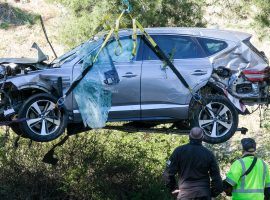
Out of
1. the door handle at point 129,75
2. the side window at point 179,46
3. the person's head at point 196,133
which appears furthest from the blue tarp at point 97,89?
the person's head at point 196,133

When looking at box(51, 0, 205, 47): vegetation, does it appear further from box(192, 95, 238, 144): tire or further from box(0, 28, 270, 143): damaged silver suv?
box(192, 95, 238, 144): tire

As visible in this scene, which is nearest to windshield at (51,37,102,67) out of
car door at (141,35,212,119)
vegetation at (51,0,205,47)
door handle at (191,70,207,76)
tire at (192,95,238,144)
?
car door at (141,35,212,119)

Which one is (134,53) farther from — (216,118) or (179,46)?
(216,118)

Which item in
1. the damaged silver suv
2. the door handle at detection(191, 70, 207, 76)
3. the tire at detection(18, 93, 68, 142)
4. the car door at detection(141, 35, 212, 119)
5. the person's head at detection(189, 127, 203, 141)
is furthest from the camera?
the door handle at detection(191, 70, 207, 76)

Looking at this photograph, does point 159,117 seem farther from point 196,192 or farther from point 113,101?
point 196,192

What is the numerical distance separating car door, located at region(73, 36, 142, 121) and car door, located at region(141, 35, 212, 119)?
12 centimetres

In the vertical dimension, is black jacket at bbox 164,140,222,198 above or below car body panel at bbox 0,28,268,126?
below

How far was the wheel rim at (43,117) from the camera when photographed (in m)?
9.55

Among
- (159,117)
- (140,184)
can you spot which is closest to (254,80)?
(159,117)

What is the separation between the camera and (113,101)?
32.2 ft

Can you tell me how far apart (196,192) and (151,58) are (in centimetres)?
250

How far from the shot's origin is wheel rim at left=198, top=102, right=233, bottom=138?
33.3ft

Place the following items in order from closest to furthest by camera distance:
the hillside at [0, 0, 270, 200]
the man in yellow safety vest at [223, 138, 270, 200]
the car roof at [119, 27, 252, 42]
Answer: the man in yellow safety vest at [223, 138, 270, 200] < the car roof at [119, 27, 252, 42] < the hillside at [0, 0, 270, 200]

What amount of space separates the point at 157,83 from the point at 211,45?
3.93 ft
